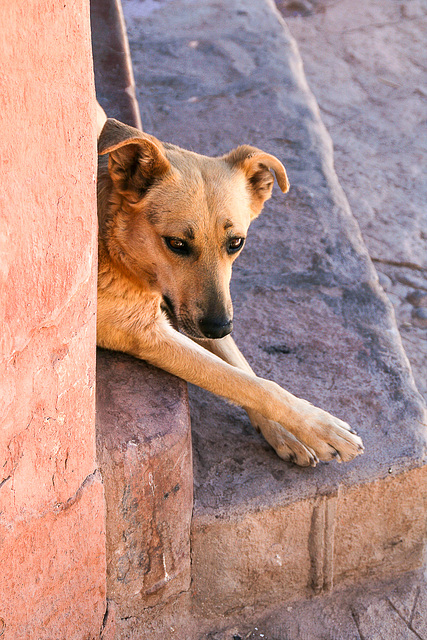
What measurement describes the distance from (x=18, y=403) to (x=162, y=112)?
147 inches

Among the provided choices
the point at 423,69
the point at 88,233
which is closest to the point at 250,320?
the point at 88,233

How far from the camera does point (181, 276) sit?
2.75m

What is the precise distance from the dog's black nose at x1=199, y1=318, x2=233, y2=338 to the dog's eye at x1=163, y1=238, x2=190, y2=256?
0.28m

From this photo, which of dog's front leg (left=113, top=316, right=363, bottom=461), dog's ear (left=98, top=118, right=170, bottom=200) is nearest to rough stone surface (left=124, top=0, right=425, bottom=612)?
dog's front leg (left=113, top=316, right=363, bottom=461)

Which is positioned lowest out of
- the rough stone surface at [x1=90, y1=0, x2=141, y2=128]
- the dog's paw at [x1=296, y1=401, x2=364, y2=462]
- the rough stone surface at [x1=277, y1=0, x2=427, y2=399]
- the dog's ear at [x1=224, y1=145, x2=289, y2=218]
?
the rough stone surface at [x1=277, y1=0, x2=427, y2=399]

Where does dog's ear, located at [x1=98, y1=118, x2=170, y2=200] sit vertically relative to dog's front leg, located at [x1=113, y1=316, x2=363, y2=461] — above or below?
above

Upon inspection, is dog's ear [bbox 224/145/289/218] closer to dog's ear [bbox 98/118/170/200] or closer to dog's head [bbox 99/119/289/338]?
dog's head [bbox 99/119/289/338]

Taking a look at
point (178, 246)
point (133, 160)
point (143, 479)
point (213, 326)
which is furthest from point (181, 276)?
point (143, 479)

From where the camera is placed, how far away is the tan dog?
2.73 metres

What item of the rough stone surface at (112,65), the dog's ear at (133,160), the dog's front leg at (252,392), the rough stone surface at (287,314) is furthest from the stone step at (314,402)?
the dog's ear at (133,160)

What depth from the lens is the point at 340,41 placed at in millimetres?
7699

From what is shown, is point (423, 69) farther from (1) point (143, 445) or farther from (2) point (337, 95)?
(1) point (143, 445)

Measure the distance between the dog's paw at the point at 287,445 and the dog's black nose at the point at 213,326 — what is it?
0.50 m

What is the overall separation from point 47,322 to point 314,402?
64.8 inches
